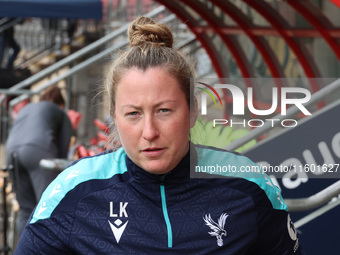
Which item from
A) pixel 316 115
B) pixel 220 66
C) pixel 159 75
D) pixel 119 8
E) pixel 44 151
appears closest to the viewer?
pixel 159 75

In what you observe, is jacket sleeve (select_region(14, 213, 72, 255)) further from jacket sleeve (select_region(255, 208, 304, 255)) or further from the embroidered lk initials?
jacket sleeve (select_region(255, 208, 304, 255))

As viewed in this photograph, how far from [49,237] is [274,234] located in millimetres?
688

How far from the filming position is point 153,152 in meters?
1.93

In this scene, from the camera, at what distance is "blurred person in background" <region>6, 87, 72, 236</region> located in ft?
19.7

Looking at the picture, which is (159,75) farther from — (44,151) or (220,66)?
(220,66)

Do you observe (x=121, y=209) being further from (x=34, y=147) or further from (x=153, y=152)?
(x=34, y=147)

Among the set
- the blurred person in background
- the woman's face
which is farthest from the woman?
the blurred person in background

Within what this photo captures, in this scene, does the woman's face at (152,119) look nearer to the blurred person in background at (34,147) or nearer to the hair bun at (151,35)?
the hair bun at (151,35)

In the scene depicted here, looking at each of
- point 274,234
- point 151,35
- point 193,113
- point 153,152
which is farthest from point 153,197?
point 151,35


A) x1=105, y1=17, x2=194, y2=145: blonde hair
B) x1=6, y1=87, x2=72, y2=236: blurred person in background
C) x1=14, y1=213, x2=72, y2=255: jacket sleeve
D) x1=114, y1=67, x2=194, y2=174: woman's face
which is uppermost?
x1=6, y1=87, x2=72, y2=236: blurred person in background

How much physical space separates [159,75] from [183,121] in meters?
0.15

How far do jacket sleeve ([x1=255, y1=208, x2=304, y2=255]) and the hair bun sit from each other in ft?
2.02

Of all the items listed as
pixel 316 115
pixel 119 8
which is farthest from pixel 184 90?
pixel 119 8

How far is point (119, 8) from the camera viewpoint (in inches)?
486
